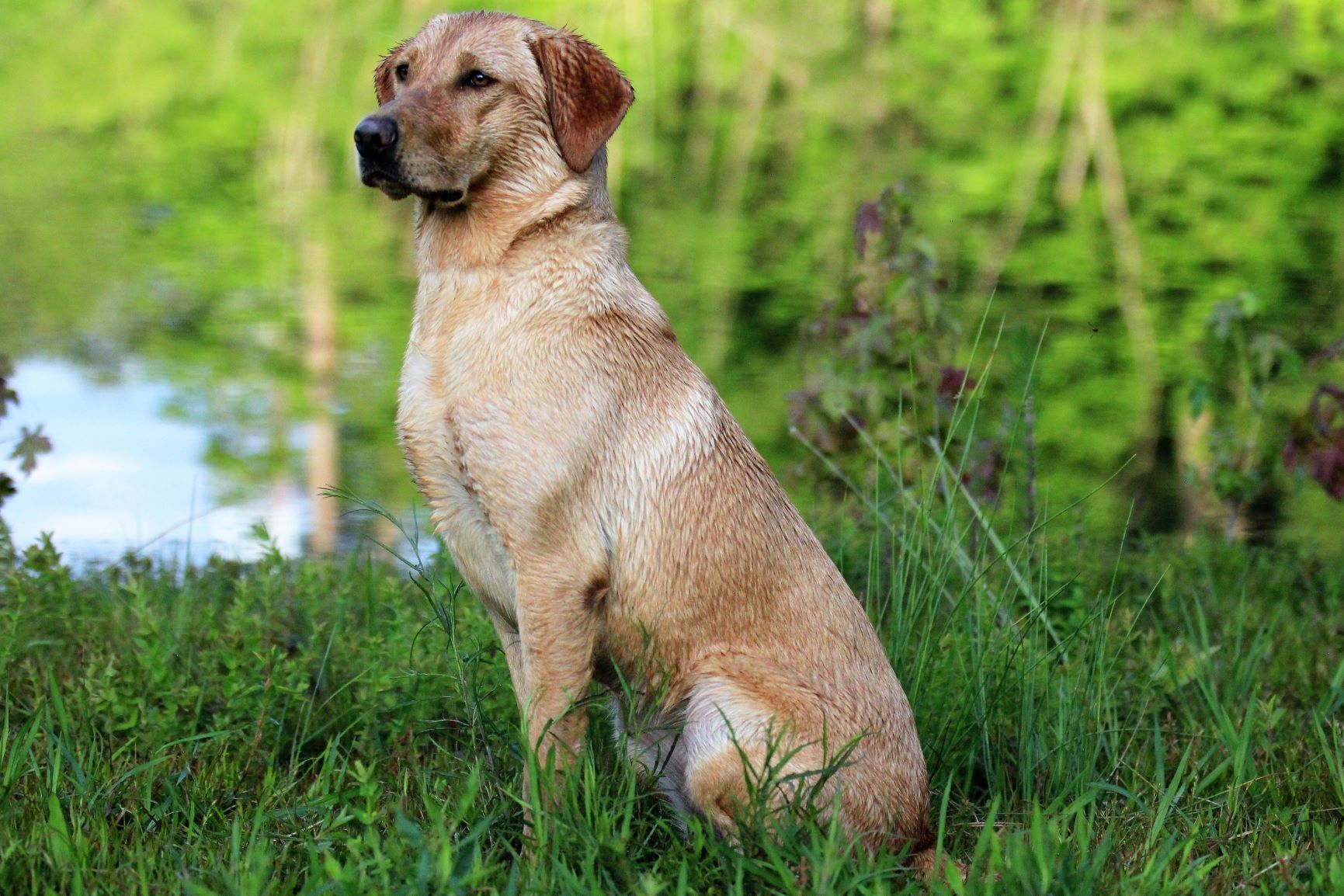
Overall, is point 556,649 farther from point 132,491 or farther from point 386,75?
point 132,491

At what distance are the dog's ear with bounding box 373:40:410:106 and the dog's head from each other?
0.08 metres

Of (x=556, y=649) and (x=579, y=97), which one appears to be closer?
(x=556, y=649)

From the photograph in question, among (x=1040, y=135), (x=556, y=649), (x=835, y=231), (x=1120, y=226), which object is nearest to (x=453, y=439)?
(x=556, y=649)

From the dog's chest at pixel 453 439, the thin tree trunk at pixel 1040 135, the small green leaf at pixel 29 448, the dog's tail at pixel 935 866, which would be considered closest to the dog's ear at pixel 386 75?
the dog's chest at pixel 453 439

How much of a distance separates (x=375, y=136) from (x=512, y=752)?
4.60 ft

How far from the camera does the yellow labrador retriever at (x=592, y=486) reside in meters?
2.96

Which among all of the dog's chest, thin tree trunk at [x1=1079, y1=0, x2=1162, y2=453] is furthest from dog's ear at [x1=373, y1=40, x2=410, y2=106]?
thin tree trunk at [x1=1079, y1=0, x2=1162, y2=453]

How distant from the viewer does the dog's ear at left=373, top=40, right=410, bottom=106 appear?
11.0ft

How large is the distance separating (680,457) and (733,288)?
24.5 feet

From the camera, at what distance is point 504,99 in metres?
3.19

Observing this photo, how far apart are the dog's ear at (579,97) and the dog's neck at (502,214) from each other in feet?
→ 0.19

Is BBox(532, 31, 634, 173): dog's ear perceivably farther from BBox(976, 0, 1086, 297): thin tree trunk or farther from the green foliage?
BBox(976, 0, 1086, 297): thin tree trunk

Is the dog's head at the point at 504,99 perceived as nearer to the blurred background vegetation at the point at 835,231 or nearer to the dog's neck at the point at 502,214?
the dog's neck at the point at 502,214

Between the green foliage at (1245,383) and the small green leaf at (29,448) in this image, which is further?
the green foliage at (1245,383)
